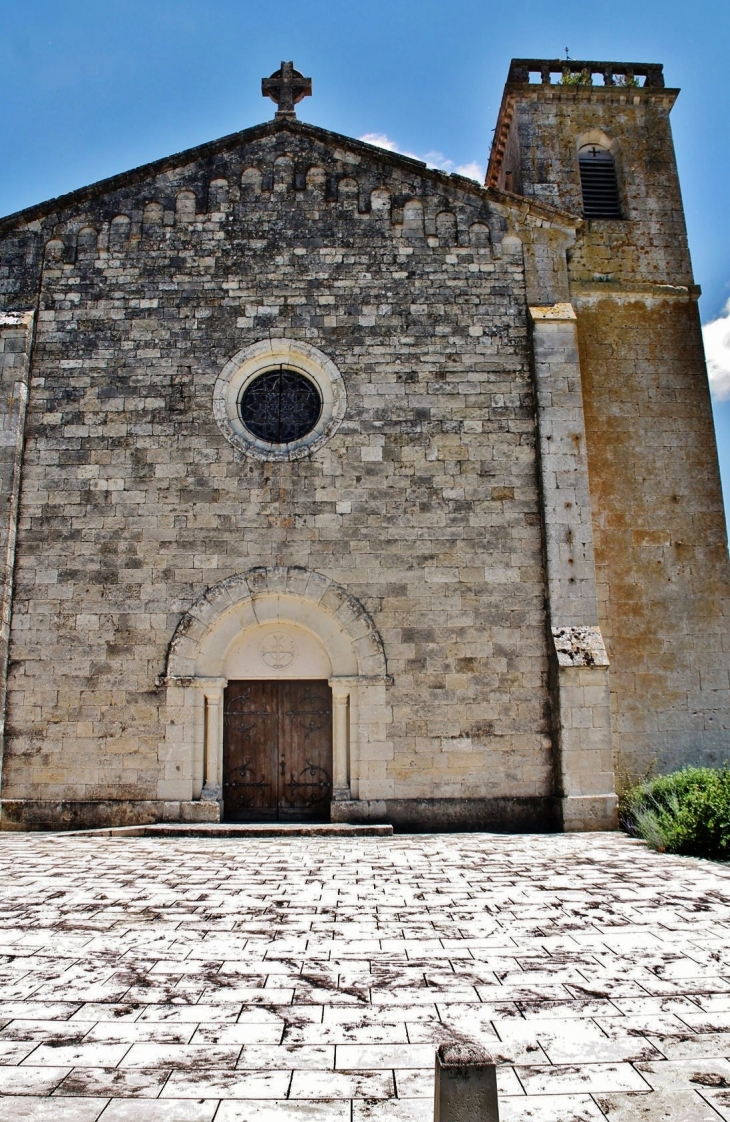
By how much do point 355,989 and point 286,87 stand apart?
11232mm

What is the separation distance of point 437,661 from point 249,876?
3588 millimetres

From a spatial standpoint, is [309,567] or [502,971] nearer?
[502,971]

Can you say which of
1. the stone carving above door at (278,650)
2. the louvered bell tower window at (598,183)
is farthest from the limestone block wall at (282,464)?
the louvered bell tower window at (598,183)

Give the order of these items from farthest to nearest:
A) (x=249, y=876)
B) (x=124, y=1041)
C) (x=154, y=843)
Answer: (x=154, y=843) → (x=249, y=876) → (x=124, y=1041)

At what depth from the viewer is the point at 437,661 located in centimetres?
939

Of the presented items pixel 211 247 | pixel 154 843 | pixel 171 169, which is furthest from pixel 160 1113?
pixel 171 169

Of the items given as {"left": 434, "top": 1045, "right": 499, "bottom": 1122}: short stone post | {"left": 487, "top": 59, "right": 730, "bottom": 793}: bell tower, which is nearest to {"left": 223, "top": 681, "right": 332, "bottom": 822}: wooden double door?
{"left": 487, "top": 59, "right": 730, "bottom": 793}: bell tower

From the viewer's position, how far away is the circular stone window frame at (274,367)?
998 centimetres

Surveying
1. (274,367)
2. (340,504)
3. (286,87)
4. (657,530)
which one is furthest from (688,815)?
(286,87)

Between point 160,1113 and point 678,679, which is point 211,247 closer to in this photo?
point 678,679

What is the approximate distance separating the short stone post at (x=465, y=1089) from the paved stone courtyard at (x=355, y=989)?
2.92ft

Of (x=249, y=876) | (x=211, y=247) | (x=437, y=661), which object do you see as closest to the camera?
(x=249, y=876)

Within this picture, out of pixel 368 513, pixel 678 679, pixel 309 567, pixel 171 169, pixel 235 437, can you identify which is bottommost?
pixel 678 679

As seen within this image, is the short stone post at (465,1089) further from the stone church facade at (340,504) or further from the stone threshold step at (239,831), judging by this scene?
the stone church facade at (340,504)
